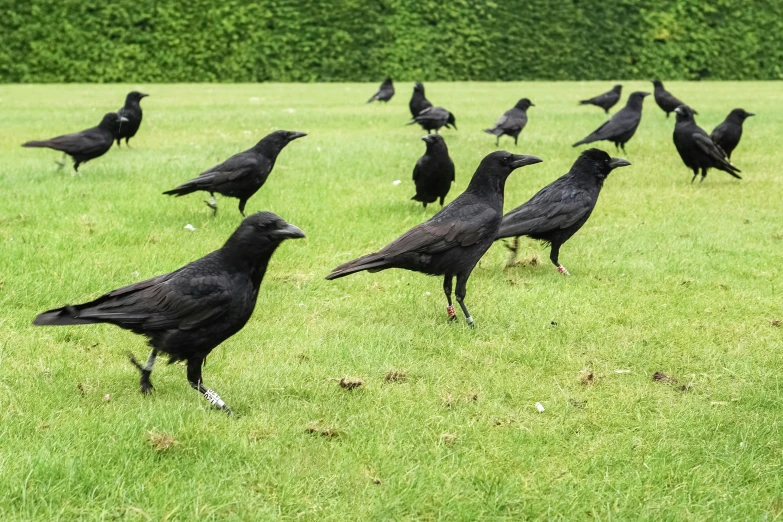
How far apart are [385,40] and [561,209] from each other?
79.4ft

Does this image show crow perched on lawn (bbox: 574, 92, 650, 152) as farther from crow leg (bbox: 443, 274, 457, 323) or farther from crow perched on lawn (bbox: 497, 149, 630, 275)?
crow leg (bbox: 443, 274, 457, 323)

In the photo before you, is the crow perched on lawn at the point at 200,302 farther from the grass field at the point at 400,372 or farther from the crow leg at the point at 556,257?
the crow leg at the point at 556,257

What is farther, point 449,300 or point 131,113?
point 131,113

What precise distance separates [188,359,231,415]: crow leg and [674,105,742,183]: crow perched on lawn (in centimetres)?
834

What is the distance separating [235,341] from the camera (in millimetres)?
5055

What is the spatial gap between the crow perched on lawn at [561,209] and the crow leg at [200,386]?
126 inches

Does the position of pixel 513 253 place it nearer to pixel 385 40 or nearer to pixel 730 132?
pixel 730 132

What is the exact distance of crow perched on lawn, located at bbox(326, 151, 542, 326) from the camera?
536 cm

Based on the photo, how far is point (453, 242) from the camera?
5477 millimetres

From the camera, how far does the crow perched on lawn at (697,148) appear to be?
10422 mm

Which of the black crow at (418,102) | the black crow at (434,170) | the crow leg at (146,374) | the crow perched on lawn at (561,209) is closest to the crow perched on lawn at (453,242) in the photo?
the crow perched on lawn at (561,209)

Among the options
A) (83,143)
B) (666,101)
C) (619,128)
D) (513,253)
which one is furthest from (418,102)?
(513,253)

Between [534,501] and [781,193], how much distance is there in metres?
8.17

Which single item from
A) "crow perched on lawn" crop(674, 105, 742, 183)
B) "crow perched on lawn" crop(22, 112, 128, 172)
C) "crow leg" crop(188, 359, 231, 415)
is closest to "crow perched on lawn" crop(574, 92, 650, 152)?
"crow perched on lawn" crop(674, 105, 742, 183)
